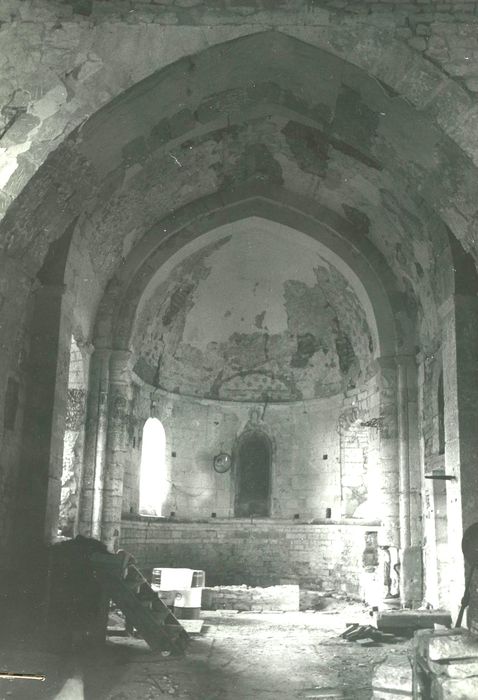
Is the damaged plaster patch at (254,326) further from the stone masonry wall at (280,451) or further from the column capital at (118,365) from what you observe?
the column capital at (118,365)

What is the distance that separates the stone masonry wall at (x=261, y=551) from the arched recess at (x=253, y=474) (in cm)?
60

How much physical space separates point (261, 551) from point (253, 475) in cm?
200

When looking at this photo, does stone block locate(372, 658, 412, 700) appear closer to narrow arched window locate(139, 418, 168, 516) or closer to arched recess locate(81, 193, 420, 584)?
arched recess locate(81, 193, 420, 584)

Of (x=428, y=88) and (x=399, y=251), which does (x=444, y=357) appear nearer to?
(x=399, y=251)

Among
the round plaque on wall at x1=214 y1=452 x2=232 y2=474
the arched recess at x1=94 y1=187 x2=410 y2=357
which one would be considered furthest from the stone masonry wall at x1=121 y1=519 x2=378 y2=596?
the arched recess at x1=94 y1=187 x2=410 y2=357

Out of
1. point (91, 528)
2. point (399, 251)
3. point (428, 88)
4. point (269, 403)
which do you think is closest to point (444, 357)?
point (399, 251)

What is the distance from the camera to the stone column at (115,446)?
40.5 feet

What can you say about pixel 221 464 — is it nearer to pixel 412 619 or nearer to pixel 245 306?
pixel 245 306

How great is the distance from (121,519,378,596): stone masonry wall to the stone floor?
4.95m

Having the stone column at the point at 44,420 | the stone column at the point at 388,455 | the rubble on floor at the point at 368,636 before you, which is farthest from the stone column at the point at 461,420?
the stone column at the point at 44,420

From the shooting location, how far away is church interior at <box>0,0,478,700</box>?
7.59 metres

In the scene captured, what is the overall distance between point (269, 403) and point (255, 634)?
773 centimetres

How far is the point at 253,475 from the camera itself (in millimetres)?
17656

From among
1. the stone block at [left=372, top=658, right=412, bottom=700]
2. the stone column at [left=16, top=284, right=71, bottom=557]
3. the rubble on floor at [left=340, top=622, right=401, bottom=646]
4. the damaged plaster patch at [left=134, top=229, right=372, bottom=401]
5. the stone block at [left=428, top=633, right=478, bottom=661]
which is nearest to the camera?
the stone block at [left=372, top=658, right=412, bottom=700]
